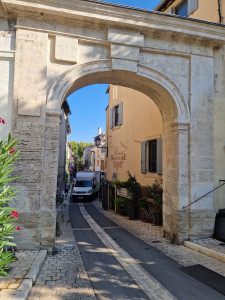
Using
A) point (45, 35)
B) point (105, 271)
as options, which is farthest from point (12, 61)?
point (105, 271)

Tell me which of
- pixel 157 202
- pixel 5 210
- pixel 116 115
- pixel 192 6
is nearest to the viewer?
pixel 5 210

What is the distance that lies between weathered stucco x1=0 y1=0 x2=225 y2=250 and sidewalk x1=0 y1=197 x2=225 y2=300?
Answer: 1.32 ft

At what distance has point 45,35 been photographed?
5.28 meters

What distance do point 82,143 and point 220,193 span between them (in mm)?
46831

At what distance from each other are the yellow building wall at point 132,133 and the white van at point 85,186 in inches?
224

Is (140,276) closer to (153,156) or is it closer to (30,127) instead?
(30,127)

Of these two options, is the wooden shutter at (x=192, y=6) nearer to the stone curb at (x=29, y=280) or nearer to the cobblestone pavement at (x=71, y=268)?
the cobblestone pavement at (x=71, y=268)

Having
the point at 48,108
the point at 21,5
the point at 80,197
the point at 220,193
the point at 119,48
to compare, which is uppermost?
the point at 21,5

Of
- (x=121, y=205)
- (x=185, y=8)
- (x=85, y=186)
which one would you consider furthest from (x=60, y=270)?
(x=85, y=186)

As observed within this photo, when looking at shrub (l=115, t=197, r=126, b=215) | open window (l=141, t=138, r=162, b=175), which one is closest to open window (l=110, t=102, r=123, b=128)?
open window (l=141, t=138, r=162, b=175)

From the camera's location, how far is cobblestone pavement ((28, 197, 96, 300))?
130 inches

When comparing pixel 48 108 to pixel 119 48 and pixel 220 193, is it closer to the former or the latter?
pixel 119 48

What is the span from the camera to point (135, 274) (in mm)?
4090

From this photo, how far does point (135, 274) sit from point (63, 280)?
1272 mm
